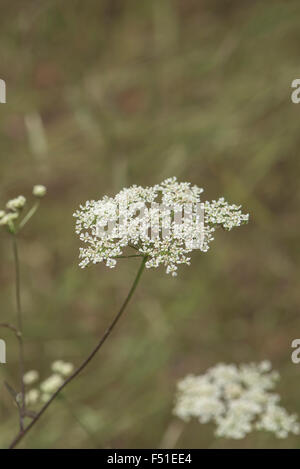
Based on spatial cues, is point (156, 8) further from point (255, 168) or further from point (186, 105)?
point (255, 168)

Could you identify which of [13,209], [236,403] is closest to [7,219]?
[13,209]

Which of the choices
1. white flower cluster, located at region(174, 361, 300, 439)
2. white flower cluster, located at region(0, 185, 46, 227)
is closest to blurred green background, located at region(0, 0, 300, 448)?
white flower cluster, located at region(174, 361, 300, 439)

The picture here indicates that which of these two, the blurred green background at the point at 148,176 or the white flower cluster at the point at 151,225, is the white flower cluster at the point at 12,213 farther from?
the blurred green background at the point at 148,176

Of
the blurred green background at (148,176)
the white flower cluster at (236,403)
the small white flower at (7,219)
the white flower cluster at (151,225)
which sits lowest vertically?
the white flower cluster at (236,403)

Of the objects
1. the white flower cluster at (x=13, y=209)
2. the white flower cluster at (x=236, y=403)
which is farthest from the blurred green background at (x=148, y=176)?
the white flower cluster at (x=13, y=209)

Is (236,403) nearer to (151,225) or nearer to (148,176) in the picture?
(151,225)

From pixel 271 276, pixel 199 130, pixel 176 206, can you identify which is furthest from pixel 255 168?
pixel 176 206
